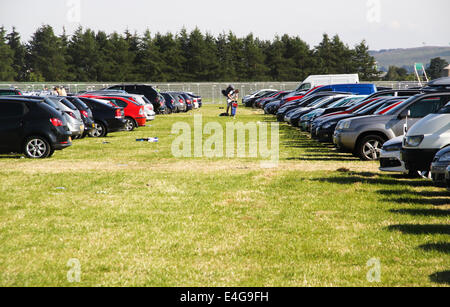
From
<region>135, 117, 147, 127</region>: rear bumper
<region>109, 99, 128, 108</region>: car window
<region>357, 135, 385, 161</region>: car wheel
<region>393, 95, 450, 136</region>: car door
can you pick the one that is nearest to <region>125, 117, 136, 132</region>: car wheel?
<region>135, 117, 147, 127</region>: rear bumper

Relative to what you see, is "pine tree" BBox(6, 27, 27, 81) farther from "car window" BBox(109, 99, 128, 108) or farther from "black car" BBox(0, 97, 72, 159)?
"black car" BBox(0, 97, 72, 159)

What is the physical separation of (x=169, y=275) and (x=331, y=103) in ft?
70.9

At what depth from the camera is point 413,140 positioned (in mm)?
11461

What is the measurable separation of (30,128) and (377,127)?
8991mm

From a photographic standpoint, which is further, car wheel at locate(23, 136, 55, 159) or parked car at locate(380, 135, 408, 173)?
car wheel at locate(23, 136, 55, 159)

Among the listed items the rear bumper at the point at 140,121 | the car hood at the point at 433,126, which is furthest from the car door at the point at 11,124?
the rear bumper at the point at 140,121

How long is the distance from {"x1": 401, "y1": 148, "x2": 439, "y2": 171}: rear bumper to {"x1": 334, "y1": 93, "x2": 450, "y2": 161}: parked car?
380cm

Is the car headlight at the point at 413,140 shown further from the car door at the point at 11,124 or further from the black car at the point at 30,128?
the car door at the point at 11,124

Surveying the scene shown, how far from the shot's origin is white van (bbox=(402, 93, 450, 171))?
438 inches

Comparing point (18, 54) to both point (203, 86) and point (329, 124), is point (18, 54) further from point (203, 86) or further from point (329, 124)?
point (329, 124)

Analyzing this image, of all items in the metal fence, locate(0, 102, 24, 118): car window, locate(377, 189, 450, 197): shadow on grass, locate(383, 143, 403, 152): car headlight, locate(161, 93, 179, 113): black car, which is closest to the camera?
locate(377, 189, 450, 197): shadow on grass

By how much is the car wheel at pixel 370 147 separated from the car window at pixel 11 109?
893 cm

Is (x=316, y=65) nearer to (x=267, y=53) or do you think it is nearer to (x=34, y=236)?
(x=267, y=53)
